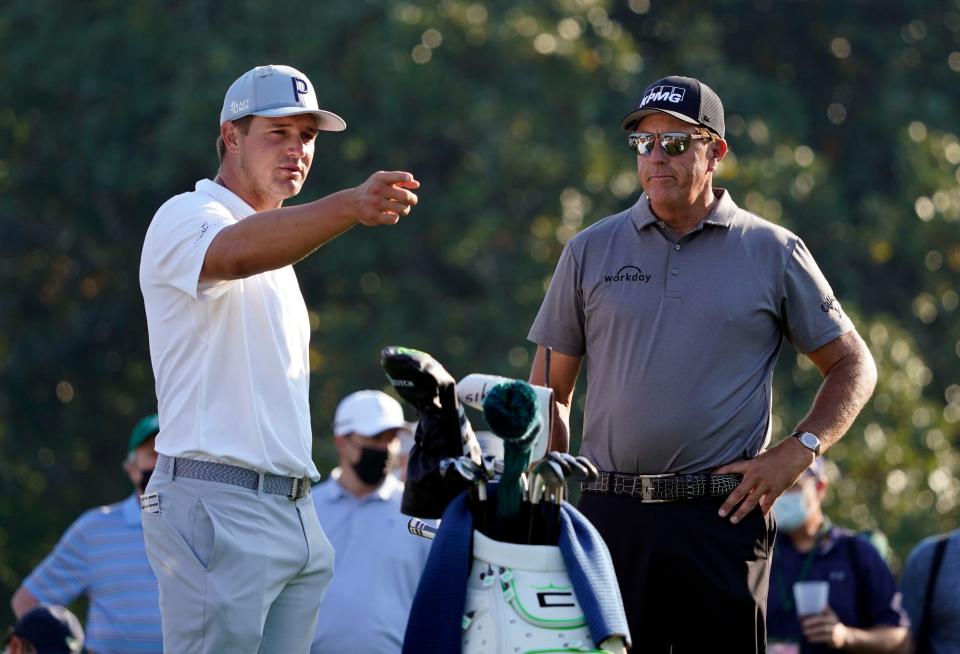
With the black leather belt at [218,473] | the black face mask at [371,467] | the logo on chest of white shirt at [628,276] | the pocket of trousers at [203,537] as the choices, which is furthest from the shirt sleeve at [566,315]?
the black face mask at [371,467]

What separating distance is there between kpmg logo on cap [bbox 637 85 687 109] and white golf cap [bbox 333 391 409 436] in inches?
136

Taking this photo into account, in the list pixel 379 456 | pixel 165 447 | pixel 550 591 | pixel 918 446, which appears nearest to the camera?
pixel 550 591

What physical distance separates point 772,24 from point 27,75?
9.89 m

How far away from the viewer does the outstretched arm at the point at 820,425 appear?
19.9ft

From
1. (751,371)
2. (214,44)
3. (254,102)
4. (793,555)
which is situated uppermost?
(214,44)

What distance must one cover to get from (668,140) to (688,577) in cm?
149

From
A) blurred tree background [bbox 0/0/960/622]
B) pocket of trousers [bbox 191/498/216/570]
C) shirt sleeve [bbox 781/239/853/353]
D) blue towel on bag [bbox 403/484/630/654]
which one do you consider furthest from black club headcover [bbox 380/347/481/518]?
blurred tree background [bbox 0/0/960/622]

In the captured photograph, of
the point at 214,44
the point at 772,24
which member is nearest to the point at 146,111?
the point at 214,44

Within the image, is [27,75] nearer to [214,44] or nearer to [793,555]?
[214,44]

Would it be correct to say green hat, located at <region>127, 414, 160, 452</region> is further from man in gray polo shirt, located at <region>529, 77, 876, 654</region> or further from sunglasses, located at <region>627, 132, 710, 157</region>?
sunglasses, located at <region>627, 132, 710, 157</region>

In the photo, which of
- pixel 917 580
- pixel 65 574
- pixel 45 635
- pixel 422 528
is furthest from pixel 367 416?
pixel 422 528

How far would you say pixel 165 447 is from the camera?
5.46 m

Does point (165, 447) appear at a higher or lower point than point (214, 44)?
lower

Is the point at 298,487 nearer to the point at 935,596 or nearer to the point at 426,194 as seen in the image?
the point at 935,596
